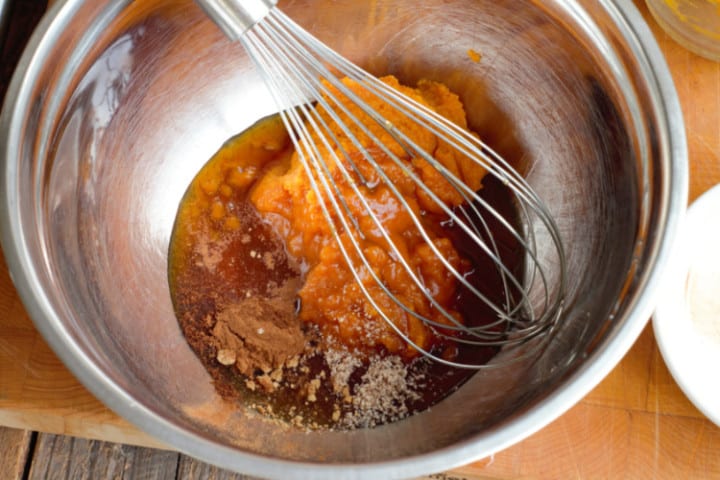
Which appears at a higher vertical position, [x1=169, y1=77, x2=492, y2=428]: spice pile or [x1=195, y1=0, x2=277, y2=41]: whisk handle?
[x1=195, y1=0, x2=277, y2=41]: whisk handle

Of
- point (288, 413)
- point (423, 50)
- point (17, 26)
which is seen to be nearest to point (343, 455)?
point (288, 413)

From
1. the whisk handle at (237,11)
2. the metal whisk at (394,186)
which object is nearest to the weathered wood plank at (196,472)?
the metal whisk at (394,186)

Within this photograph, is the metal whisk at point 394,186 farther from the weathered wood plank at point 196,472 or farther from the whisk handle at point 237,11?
A: the weathered wood plank at point 196,472

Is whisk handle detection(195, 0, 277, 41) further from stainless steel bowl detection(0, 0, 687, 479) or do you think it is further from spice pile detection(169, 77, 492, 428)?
spice pile detection(169, 77, 492, 428)

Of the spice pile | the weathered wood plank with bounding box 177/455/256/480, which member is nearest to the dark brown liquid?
the spice pile

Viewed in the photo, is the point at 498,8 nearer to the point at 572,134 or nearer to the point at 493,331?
the point at 572,134

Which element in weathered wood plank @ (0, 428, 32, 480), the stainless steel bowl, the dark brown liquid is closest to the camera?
the stainless steel bowl

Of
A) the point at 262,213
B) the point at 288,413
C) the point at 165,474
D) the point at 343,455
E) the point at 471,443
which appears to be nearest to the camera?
the point at 471,443

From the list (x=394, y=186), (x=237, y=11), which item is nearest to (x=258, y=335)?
(x=394, y=186)
